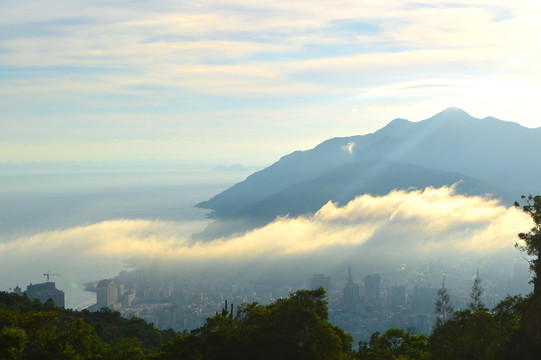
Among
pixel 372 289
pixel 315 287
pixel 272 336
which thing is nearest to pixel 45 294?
pixel 315 287

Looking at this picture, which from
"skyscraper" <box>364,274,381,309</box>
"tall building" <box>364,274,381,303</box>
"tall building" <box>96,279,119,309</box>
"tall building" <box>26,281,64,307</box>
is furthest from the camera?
"tall building" <box>364,274,381,303</box>

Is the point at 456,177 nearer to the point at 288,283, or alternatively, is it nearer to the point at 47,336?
the point at 288,283

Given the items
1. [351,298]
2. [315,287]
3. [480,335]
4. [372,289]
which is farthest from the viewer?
[315,287]

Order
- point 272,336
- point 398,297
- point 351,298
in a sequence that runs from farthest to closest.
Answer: point 398,297 → point 351,298 → point 272,336

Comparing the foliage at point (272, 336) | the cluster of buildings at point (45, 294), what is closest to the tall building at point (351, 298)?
the cluster of buildings at point (45, 294)

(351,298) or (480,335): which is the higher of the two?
(480,335)

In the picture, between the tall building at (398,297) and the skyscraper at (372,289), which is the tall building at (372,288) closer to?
the skyscraper at (372,289)

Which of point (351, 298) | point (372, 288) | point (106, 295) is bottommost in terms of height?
point (351, 298)

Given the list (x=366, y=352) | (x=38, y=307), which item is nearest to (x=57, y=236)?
(x=38, y=307)

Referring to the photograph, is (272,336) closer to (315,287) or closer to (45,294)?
(45,294)

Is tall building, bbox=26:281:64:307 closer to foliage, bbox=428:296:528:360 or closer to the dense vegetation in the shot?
the dense vegetation

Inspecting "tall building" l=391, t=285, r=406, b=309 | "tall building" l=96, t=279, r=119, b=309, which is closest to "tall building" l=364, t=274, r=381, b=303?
"tall building" l=391, t=285, r=406, b=309
